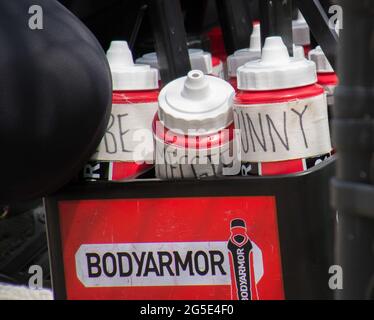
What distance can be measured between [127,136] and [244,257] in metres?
0.32

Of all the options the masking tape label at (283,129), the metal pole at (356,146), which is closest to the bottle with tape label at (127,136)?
the masking tape label at (283,129)

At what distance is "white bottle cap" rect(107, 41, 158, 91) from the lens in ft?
5.29

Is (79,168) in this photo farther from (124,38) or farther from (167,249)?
(124,38)

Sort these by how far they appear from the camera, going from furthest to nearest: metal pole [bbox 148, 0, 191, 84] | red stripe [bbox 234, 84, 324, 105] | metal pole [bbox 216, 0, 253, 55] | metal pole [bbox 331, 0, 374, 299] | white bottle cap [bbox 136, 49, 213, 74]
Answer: metal pole [bbox 216, 0, 253, 55] → white bottle cap [bbox 136, 49, 213, 74] → metal pole [bbox 148, 0, 191, 84] → red stripe [bbox 234, 84, 324, 105] → metal pole [bbox 331, 0, 374, 299]

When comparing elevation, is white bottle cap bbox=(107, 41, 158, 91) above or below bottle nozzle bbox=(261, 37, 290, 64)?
below

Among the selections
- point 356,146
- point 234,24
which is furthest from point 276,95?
point 234,24

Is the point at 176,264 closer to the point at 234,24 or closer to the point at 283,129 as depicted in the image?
the point at 283,129

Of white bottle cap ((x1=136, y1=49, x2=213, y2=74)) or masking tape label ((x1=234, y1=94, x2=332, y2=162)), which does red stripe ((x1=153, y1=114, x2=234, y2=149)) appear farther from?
white bottle cap ((x1=136, y1=49, x2=213, y2=74))

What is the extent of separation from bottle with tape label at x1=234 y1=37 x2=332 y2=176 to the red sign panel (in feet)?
0.27

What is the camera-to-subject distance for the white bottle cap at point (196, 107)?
1.49m

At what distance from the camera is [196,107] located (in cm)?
151

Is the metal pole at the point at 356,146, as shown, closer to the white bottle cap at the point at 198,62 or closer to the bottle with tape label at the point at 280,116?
the bottle with tape label at the point at 280,116

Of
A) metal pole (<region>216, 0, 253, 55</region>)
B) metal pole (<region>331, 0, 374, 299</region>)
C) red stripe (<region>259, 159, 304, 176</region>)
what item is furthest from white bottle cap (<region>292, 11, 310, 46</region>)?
metal pole (<region>331, 0, 374, 299</region>)

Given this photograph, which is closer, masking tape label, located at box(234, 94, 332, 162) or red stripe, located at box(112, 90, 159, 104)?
masking tape label, located at box(234, 94, 332, 162)
